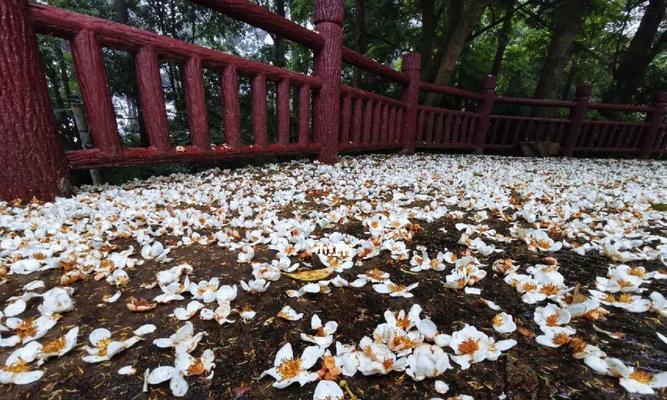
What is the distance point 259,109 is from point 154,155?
1086mm

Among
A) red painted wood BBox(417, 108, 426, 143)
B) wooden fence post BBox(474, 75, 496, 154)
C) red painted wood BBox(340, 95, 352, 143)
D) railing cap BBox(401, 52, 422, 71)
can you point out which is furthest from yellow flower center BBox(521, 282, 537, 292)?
wooden fence post BBox(474, 75, 496, 154)

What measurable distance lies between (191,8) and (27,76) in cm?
932

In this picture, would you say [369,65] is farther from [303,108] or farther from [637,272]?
[637,272]

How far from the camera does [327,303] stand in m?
1.09

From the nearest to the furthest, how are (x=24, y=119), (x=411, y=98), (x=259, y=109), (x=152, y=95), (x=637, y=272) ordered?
(x=637, y=272) → (x=24, y=119) → (x=152, y=95) → (x=259, y=109) → (x=411, y=98)

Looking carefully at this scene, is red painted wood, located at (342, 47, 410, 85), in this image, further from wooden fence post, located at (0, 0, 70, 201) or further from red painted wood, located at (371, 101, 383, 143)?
wooden fence post, located at (0, 0, 70, 201)

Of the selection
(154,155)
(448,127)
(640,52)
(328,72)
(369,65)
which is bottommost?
(154,155)

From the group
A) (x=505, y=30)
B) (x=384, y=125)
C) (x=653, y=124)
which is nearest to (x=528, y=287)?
(x=384, y=125)

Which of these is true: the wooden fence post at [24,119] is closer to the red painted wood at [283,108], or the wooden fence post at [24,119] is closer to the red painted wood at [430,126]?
the red painted wood at [283,108]

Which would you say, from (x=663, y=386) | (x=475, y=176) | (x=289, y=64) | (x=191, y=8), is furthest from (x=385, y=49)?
(x=663, y=386)

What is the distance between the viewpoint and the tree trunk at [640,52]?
8.90 m

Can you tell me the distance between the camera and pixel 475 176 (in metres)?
3.80

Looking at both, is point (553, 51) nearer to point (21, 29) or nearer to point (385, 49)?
point (385, 49)

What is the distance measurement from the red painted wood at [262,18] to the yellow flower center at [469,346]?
9.21 feet
